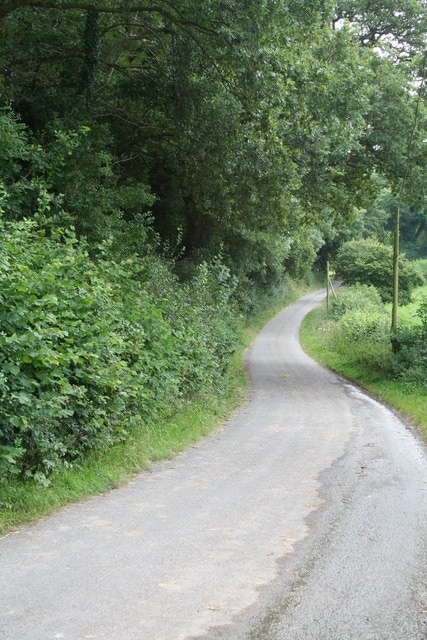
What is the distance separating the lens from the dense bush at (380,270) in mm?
48094

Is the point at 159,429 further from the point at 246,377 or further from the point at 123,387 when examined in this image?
the point at 246,377

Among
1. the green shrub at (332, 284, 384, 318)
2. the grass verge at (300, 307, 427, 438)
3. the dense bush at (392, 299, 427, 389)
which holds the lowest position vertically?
the grass verge at (300, 307, 427, 438)

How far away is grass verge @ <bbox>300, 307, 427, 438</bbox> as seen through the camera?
15920 millimetres

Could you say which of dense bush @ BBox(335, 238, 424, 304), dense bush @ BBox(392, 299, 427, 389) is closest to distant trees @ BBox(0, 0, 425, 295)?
dense bush @ BBox(392, 299, 427, 389)

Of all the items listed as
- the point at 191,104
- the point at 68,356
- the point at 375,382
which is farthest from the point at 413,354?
the point at 68,356

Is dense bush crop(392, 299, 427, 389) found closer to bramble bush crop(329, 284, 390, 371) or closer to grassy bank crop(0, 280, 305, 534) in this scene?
bramble bush crop(329, 284, 390, 371)

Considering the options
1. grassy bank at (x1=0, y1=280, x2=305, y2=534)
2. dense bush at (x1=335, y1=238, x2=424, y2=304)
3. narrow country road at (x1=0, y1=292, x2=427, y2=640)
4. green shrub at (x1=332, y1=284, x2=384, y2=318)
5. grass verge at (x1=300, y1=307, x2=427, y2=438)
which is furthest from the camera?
dense bush at (x1=335, y1=238, x2=424, y2=304)

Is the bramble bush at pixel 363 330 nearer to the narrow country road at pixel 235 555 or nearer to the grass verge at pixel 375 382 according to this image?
the grass verge at pixel 375 382

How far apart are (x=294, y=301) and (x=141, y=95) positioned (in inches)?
2008

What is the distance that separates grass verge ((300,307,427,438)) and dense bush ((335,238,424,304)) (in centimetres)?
981

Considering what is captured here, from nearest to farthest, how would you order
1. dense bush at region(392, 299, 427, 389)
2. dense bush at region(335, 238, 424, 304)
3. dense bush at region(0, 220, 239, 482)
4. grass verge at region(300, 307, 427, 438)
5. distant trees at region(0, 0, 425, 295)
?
1. dense bush at region(0, 220, 239, 482)
2. distant trees at region(0, 0, 425, 295)
3. grass verge at region(300, 307, 427, 438)
4. dense bush at region(392, 299, 427, 389)
5. dense bush at region(335, 238, 424, 304)

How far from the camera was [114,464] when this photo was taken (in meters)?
8.59

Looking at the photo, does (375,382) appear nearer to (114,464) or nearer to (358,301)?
(114,464)

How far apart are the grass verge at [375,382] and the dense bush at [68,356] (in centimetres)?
613
